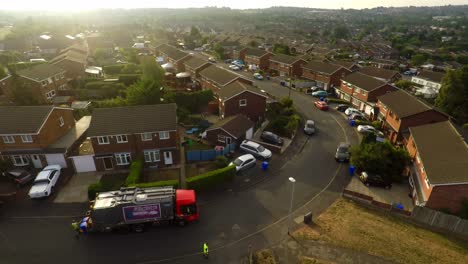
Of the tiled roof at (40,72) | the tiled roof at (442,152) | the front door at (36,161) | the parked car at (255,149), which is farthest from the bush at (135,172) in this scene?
the tiled roof at (40,72)

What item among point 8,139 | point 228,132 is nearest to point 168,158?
point 228,132

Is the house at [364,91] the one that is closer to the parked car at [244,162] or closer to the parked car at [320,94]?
the parked car at [320,94]

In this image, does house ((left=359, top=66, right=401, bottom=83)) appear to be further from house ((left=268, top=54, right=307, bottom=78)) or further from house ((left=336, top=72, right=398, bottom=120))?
house ((left=268, top=54, right=307, bottom=78))

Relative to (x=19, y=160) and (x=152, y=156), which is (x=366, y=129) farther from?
(x=19, y=160)

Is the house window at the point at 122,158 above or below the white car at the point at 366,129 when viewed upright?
above

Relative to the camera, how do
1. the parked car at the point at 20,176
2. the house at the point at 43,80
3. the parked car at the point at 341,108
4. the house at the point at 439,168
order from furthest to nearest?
the parked car at the point at 341,108 < the house at the point at 43,80 < the parked car at the point at 20,176 < the house at the point at 439,168

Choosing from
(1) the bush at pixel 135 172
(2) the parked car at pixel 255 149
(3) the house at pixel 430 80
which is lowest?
(3) the house at pixel 430 80

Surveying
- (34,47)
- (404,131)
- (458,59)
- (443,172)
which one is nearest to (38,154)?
(443,172)
